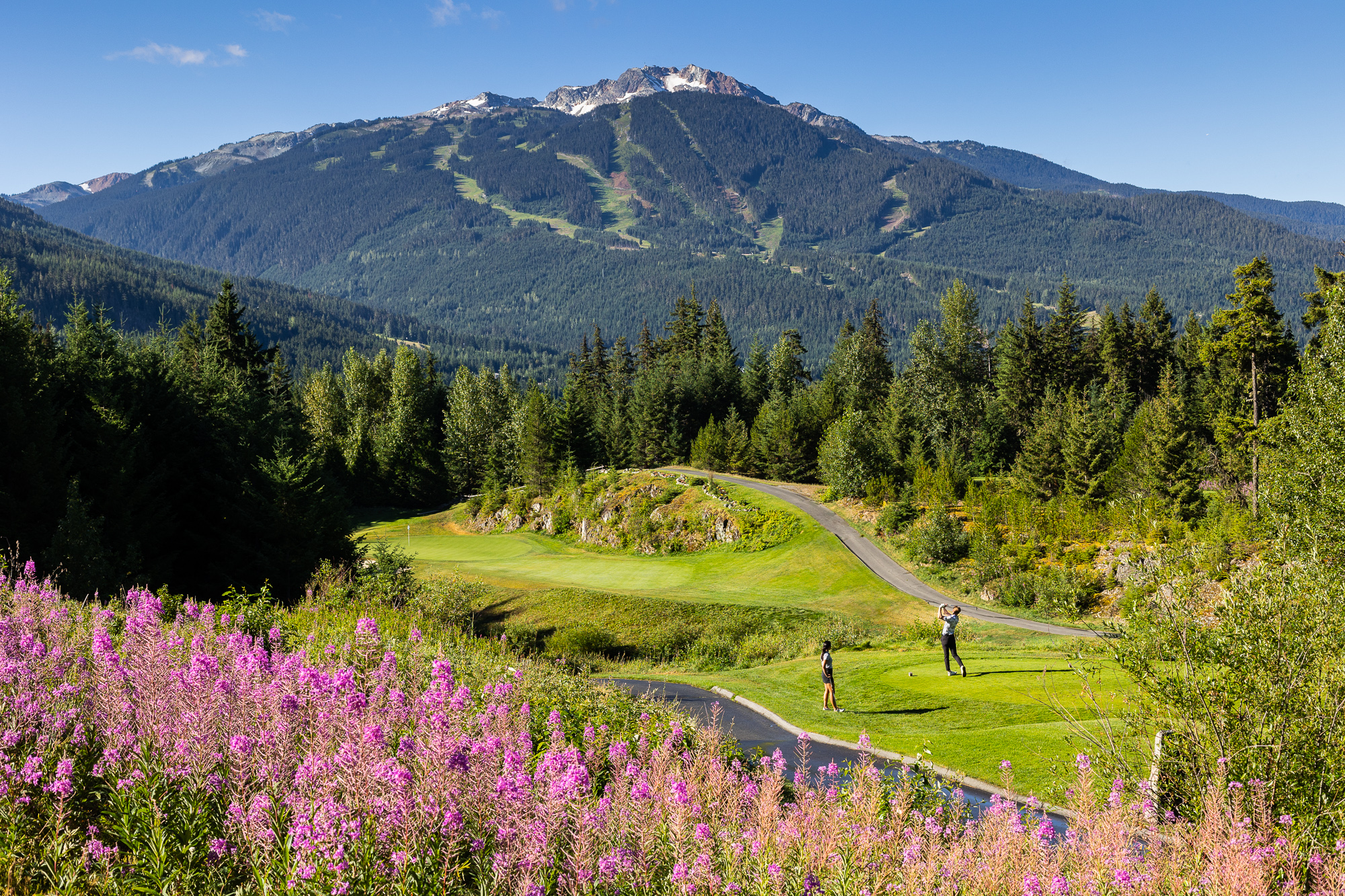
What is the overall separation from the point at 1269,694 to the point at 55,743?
10848 millimetres

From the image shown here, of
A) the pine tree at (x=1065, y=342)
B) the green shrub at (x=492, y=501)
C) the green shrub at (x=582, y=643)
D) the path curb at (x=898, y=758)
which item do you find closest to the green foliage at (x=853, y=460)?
the green shrub at (x=582, y=643)

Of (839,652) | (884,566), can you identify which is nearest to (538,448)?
(884,566)

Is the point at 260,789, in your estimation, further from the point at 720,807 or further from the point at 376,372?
the point at 376,372

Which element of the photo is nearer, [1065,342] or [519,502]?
[519,502]

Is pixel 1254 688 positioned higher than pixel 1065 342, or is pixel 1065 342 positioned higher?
pixel 1065 342

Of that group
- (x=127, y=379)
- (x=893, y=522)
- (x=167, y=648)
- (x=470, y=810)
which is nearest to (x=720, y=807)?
(x=470, y=810)

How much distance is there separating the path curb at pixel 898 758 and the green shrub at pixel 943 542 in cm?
2464

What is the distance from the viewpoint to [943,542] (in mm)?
42344

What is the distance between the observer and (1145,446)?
48.5 meters

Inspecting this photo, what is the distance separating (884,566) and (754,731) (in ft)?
93.3

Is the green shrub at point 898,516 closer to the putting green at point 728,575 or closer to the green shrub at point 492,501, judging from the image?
the putting green at point 728,575

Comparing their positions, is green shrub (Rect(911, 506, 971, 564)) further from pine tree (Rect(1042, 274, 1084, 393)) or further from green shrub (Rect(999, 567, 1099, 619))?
pine tree (Rect(1042, 274, 1084, 393))

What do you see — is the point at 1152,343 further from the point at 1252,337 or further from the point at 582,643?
the point at 582,643

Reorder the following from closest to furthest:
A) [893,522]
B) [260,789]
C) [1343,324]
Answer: [260,789], [1343,324], [893,522]
